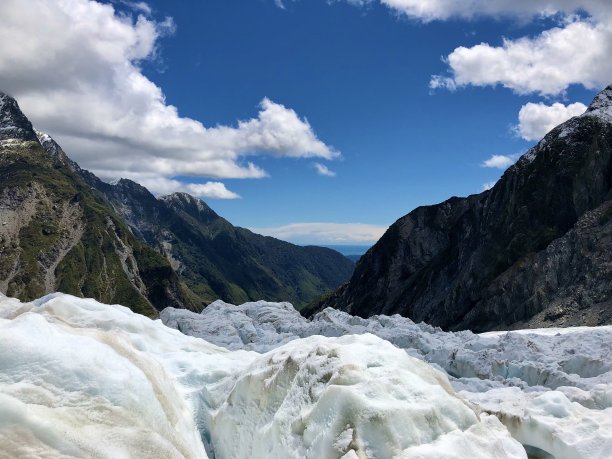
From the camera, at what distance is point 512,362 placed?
3156 cm

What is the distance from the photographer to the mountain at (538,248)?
295 feet

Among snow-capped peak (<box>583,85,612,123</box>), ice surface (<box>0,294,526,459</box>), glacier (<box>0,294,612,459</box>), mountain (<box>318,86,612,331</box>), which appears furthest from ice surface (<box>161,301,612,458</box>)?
snow-capped peak (<box>583,85,612,123</box>)

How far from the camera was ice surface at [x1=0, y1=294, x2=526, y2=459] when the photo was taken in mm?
11781

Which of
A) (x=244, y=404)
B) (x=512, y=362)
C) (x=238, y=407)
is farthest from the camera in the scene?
(x=512, y=362)

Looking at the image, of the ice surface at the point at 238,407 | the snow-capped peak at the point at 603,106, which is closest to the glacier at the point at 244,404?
the ice surface at the point at 238,407

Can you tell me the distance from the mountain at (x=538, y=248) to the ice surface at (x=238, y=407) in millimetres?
71335

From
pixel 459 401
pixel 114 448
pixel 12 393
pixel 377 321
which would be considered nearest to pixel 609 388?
pixel 459 401

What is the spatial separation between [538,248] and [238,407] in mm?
110711

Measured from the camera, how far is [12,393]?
1187 cm

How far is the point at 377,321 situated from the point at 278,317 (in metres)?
9.42

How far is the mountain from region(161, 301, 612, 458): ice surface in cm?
4723

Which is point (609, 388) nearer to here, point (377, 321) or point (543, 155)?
point (377, 321)

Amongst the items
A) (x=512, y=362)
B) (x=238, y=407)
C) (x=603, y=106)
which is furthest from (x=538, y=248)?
(x=238, y=407)

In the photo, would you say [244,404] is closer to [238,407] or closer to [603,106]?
[238,407]
